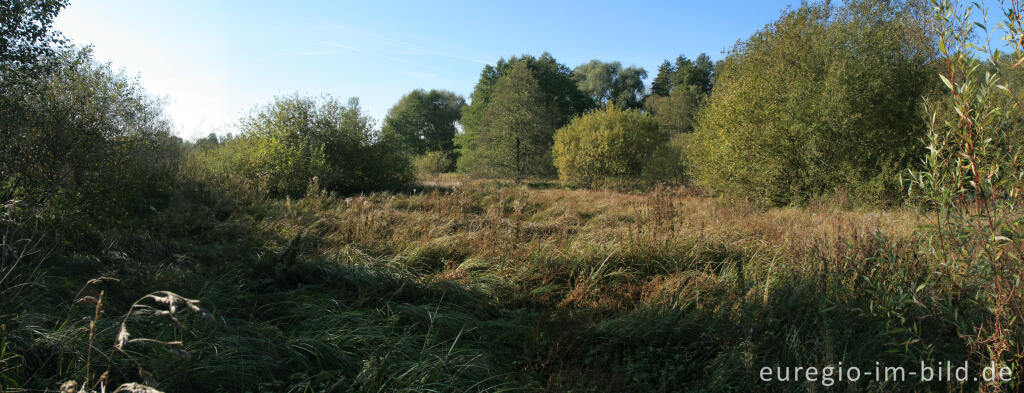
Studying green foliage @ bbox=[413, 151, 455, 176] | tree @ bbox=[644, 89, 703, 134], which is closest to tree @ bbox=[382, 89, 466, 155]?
green foliage @ bbox=[413, 151, 455, 176]

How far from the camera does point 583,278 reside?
458 cm

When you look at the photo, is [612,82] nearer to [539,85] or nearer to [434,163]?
[539,85]

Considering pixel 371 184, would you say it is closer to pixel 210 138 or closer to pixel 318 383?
pixel 210 138

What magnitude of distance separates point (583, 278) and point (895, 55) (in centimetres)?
1250

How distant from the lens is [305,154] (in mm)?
13859

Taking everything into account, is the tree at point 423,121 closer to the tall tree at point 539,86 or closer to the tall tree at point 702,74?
the tall tree at point 539,86

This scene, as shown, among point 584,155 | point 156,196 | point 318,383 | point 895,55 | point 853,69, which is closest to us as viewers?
point 318,383

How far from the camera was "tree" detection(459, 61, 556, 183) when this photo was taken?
2944cm

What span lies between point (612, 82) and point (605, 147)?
3639cm

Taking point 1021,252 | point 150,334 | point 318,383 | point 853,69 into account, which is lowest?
point 318,383

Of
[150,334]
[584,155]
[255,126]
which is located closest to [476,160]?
[584,155]

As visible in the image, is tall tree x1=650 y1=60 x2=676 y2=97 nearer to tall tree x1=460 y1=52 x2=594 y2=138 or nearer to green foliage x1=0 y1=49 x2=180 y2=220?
tall tree x1=460 y1=52 x2=594 y2=138

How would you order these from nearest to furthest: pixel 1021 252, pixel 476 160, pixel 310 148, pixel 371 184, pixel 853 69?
1. pixel 1021 252
2. pixel 853 69
3. pixel 310 148
4. pixel 371 184
5. pixel 476 160

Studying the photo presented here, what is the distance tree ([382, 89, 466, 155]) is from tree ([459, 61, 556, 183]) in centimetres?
1609
